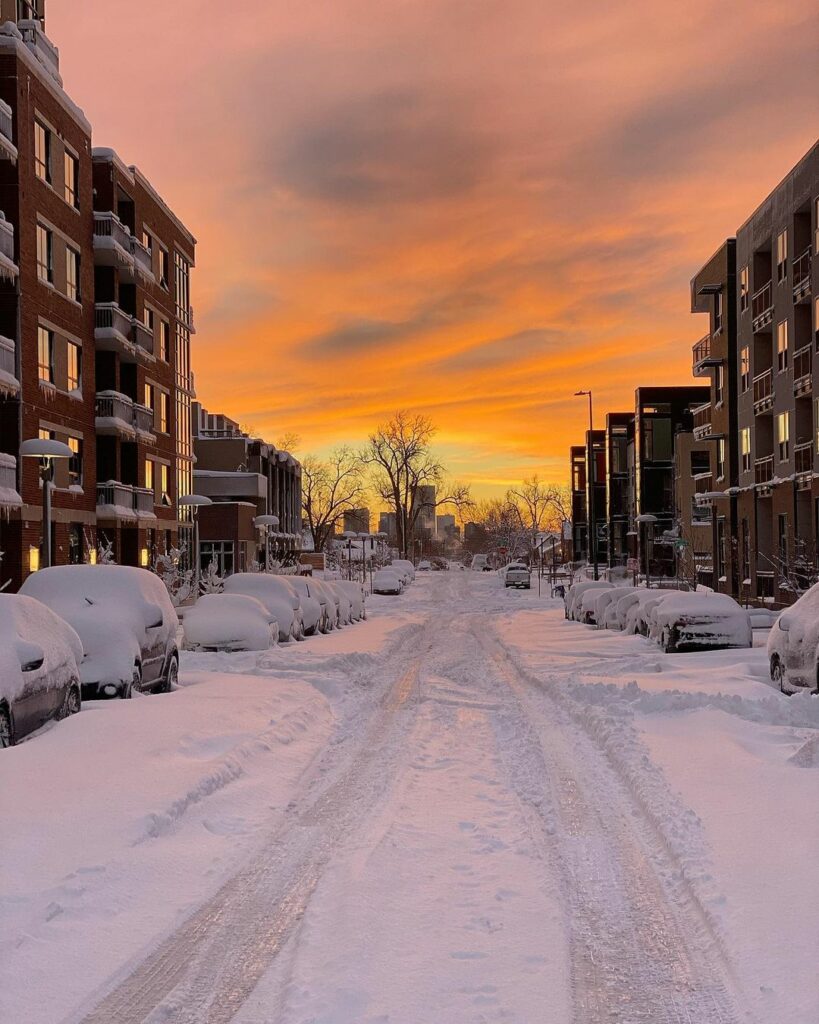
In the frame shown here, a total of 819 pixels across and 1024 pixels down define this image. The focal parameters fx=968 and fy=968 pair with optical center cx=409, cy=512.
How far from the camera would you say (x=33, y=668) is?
9.73 m

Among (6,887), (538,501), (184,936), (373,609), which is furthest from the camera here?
(538,501)

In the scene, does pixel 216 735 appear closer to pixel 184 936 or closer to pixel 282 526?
pixel 184 936

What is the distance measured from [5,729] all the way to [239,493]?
5231cm

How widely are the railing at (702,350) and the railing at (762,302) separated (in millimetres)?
6762

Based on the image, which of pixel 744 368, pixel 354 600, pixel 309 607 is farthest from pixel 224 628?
pixel 744 368

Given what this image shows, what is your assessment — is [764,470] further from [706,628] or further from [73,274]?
[73,274]

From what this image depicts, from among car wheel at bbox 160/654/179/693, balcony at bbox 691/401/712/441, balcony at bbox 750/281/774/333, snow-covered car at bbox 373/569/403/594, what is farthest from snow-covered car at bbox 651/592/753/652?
snow-covered car at bbox 373/569/403/594

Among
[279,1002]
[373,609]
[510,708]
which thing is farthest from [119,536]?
[279,1002]

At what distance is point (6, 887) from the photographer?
582 cm

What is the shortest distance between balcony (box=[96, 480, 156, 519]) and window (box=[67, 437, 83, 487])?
1.95 meters

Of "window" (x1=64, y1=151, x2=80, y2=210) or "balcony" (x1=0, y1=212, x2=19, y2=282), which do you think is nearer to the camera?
"balcony" (x1=0, y1=212, x2=19, y2=282)

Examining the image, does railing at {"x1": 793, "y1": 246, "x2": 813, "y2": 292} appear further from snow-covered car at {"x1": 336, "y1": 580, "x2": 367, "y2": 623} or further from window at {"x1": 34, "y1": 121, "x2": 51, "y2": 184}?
window at {"x1": 34, "y1": 121, "x2": 51, "y2": 184}

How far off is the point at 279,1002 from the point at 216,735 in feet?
20.7

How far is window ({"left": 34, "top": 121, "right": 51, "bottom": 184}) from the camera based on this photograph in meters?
30.4
